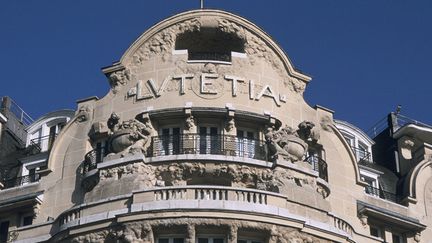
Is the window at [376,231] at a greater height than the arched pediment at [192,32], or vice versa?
the arched pediment at [192,32]

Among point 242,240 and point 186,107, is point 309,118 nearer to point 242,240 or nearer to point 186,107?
point 186,107

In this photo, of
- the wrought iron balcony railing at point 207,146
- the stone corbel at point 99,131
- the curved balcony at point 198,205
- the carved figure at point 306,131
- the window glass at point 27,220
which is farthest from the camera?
the window glass at point 27,220

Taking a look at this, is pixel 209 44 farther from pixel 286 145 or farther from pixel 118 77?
pixel 286 145

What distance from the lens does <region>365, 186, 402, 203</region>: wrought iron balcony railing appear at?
44.1 m

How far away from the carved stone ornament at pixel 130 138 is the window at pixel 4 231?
571 centimetres

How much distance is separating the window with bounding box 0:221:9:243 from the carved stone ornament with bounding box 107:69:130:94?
6694 mm

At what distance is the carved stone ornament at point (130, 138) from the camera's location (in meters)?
38.9

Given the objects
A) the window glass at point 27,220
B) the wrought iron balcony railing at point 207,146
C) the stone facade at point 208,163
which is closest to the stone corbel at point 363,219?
the stone facade at point 208,163

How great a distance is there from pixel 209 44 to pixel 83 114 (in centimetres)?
578

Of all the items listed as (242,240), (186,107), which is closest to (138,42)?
(186,107)

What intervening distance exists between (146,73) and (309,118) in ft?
21.7

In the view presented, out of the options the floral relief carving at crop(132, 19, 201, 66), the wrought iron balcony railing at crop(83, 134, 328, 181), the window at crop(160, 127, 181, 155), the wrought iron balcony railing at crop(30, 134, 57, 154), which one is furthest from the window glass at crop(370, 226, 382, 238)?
the wrought iron balcony railing at crop(30, 134, 57, 154)

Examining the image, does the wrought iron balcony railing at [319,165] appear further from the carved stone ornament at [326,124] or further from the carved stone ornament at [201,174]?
the carved stone ornament at [201,174]

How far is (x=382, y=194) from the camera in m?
44.6
